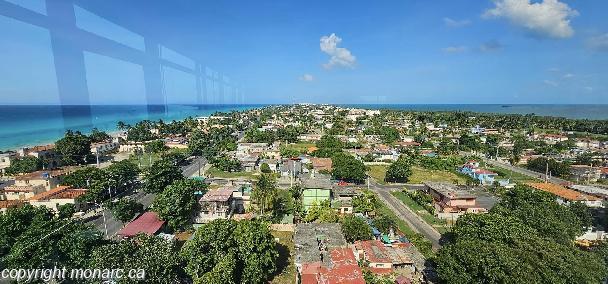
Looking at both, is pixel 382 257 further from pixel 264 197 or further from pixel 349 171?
pixel 349 171

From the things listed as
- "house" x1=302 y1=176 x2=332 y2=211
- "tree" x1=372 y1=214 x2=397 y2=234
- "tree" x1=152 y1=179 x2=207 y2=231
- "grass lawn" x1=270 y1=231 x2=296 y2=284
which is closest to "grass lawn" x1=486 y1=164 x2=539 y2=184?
"tree" x1=372 y1=214 x2=397 y2=234

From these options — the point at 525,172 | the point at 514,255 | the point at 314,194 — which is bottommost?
the point at 525,172

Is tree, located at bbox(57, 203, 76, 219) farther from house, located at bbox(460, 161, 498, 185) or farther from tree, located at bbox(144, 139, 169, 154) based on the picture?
house, located at bbox(460, 161, 498, 185)

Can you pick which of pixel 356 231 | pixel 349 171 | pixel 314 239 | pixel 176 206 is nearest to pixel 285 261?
pixel 314 239

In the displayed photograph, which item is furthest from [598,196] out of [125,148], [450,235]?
[125,148]

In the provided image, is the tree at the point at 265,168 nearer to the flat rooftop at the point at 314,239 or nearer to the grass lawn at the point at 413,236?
the grass lawn at the point at 413,236

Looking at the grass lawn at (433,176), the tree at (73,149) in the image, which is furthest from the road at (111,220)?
the grass lawn at (433,176)

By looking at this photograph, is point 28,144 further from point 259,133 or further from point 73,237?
point 73,237

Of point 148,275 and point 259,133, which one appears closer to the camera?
point 148,275
